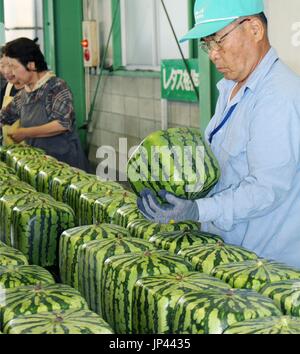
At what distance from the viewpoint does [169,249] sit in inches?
103

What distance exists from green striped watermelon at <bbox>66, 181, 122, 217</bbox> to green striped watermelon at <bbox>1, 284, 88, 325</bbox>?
4.00 feet

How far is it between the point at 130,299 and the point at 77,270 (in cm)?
42

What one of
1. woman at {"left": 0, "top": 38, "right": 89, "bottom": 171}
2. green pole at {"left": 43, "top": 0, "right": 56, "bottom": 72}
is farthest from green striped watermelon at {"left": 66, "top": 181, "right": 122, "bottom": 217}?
green pole at {"left": 43, "top": 0, "right": 56, "bottom": 72}

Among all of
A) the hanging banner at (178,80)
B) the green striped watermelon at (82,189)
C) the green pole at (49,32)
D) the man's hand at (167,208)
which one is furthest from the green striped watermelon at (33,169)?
the green pole at (49,32)

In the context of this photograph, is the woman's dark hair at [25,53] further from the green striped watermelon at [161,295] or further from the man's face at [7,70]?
the green striped watermelon at [161,295]

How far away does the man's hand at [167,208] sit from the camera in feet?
8.70

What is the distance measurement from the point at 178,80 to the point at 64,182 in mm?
4616

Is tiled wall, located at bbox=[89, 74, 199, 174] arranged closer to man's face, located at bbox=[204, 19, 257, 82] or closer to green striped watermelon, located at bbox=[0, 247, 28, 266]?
man's face, located at bbox=[204, 19, 257, 82]

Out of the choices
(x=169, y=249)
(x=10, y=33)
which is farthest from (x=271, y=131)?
(x=10, y=33)

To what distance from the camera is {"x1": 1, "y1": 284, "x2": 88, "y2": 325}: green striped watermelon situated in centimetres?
202

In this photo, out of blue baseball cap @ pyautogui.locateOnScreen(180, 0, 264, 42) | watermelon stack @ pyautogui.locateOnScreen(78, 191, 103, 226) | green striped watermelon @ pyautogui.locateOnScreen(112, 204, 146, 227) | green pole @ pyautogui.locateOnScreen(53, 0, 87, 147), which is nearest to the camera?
blue baseball cap @ pyautogui.locateOnScreen(180, 0, 264, 42)

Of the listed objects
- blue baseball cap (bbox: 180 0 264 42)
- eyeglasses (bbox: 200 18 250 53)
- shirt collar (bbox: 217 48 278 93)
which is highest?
blue baseball cap (bbox: 180 0 264 42)

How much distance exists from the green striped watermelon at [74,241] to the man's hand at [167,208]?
125 millimetres

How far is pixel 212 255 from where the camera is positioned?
245 centimetres
